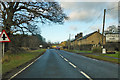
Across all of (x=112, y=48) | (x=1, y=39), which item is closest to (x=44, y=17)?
(x=1, y=39)

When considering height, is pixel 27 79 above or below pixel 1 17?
below

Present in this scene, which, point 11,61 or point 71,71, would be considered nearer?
point 71,71

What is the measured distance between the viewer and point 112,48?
38.6m

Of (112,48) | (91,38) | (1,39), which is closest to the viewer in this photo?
(1,39)

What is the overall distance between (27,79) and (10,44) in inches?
764

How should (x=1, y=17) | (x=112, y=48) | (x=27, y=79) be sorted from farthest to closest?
(x=112, y=48)
(x=1, y=17)
(x=27, y=79)

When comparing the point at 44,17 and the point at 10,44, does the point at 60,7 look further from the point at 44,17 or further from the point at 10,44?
the point at 10,44

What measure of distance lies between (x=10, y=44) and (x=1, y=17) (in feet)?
17.7

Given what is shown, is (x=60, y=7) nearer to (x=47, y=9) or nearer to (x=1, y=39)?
(x=47, y=9)

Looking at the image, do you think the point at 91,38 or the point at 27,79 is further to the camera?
the point at 91,38

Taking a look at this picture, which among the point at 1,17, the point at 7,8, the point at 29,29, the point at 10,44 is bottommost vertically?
the point at 10,44

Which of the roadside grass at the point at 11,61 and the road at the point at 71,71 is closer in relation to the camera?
the road at the point at 71,71

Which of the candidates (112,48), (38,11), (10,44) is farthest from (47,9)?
(112,48)

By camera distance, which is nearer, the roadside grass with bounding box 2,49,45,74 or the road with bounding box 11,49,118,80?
the road with bounding box 11,49,118,80
